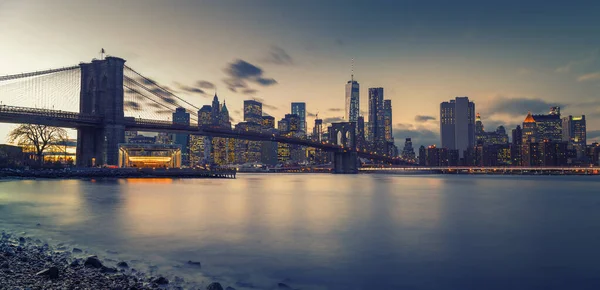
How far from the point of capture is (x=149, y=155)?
99500 mm

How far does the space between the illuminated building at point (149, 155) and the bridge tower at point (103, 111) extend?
1684 centimetres

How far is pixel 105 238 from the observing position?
59.8 ft

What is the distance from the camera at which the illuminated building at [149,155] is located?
314ft

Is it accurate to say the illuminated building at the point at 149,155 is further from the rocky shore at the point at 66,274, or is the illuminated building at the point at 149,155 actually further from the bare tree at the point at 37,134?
the rocky shore at the point at 66,274

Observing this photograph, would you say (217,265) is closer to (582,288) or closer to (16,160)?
(582,288)

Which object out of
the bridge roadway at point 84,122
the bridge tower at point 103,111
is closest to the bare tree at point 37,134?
the bridge roadway at point 84,122

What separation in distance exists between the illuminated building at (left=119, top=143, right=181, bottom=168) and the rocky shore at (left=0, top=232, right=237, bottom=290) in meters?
85.2

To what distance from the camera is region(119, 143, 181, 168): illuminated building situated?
314ft

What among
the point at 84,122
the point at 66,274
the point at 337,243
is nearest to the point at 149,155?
the point at 84,122

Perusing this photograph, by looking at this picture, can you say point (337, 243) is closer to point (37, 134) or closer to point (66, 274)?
point (66, 274)

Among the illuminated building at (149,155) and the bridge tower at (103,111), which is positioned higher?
the bridge tower at (103,111)

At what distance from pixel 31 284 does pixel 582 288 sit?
13.7 metres

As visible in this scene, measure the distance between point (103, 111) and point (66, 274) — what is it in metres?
70.5

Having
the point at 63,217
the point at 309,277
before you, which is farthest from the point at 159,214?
the point at 309,277
